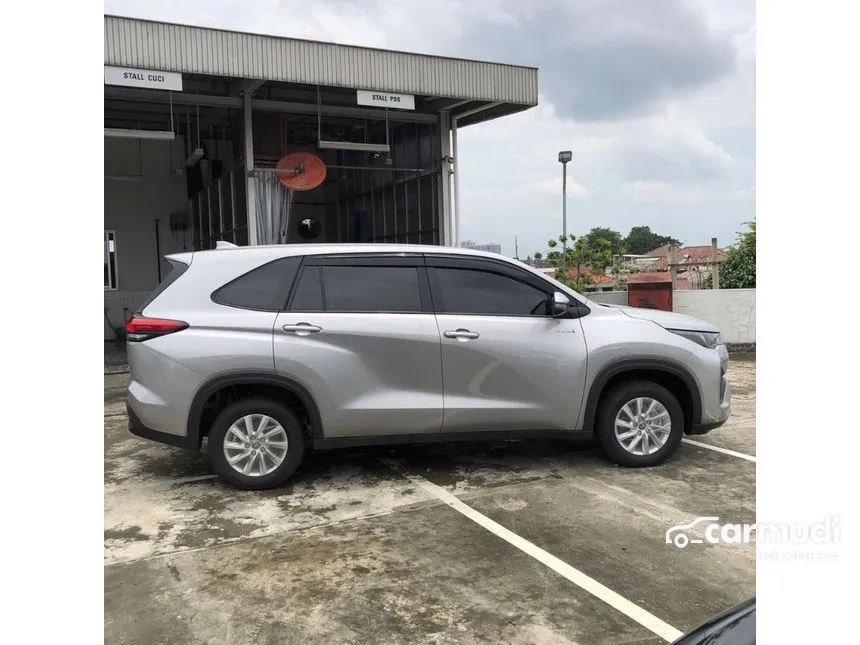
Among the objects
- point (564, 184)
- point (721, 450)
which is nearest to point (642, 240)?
point (564, 184)

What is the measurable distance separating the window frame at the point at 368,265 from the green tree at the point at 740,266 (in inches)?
446

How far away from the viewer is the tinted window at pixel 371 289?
5250mm

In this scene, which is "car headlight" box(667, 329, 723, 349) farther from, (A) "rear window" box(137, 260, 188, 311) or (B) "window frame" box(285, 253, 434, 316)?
→ (A) "rear window" box(137, 260, 188, 311)

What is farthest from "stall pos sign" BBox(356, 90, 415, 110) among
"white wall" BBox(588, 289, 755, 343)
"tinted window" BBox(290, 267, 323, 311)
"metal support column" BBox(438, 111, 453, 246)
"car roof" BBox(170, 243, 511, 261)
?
"tinted window" BBox(290, 267, 323, 311)

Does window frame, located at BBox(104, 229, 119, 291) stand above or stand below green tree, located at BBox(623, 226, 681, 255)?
below

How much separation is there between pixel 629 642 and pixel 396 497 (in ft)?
7.30

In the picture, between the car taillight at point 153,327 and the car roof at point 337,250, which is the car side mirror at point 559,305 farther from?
the car taillight at point 153,327

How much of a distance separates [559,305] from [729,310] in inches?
368

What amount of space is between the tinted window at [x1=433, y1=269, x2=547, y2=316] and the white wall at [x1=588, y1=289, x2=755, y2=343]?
8931 millimetres

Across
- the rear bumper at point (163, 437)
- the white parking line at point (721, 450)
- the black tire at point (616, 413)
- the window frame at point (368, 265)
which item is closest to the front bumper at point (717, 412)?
the black tire at point (616, 413)

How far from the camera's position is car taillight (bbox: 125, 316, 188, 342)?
496cm

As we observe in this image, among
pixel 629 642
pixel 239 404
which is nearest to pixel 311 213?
pixel 239 404

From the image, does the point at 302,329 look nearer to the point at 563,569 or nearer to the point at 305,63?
the point at 563,569

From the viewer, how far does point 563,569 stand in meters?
3.82
